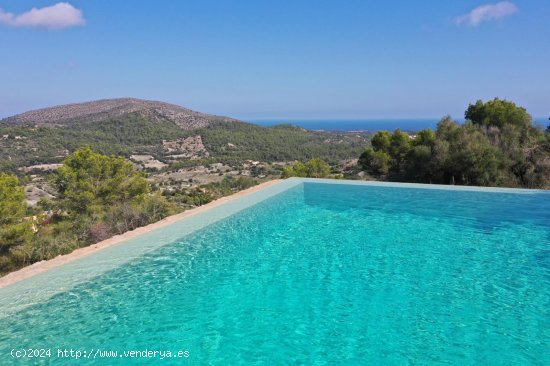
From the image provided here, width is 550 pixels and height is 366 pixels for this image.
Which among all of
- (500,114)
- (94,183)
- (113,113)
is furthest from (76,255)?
(113,113)

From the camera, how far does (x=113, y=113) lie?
5962 cm

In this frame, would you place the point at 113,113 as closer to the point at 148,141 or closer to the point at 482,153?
the point at 148,141

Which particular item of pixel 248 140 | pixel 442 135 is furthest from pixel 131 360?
pixel 248 140

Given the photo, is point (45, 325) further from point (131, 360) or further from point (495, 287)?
point (495, 287)

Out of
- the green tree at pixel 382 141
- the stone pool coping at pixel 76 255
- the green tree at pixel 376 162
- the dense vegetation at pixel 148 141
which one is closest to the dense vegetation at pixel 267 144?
the dense vegetation at pixel 148 141

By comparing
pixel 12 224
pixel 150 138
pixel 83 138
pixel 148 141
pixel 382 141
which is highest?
pixel 83 138

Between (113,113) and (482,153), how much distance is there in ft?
187

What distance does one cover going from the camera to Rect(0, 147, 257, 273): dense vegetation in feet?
30.0

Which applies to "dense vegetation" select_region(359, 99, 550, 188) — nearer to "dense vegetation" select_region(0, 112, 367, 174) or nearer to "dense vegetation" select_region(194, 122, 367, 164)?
"dense vegetation" select_region(0, 112, 367, 174)

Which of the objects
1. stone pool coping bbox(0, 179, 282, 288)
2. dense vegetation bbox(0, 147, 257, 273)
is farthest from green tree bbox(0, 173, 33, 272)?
stone pool coping bbox(0, 179, 282, 288)

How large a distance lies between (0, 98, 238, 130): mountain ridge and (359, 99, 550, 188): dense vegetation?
50553 mm

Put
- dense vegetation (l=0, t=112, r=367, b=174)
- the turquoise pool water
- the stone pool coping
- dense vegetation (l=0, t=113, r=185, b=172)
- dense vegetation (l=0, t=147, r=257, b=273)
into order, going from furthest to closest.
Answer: dense vegetation (l=0, t=112, r=367, b=174) < dense vegetation (l=0, t=113, r=185, b=172) < dense vegetation (l=0, t=147, r=257, b=273) < the stone pool coping < the turquoise pool water

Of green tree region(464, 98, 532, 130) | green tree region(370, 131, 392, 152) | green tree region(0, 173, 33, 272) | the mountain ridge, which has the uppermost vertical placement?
the mountain ridge

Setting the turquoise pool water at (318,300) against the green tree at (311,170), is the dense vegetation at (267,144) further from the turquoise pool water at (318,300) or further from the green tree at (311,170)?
the turquoise pool water at (318,300)
